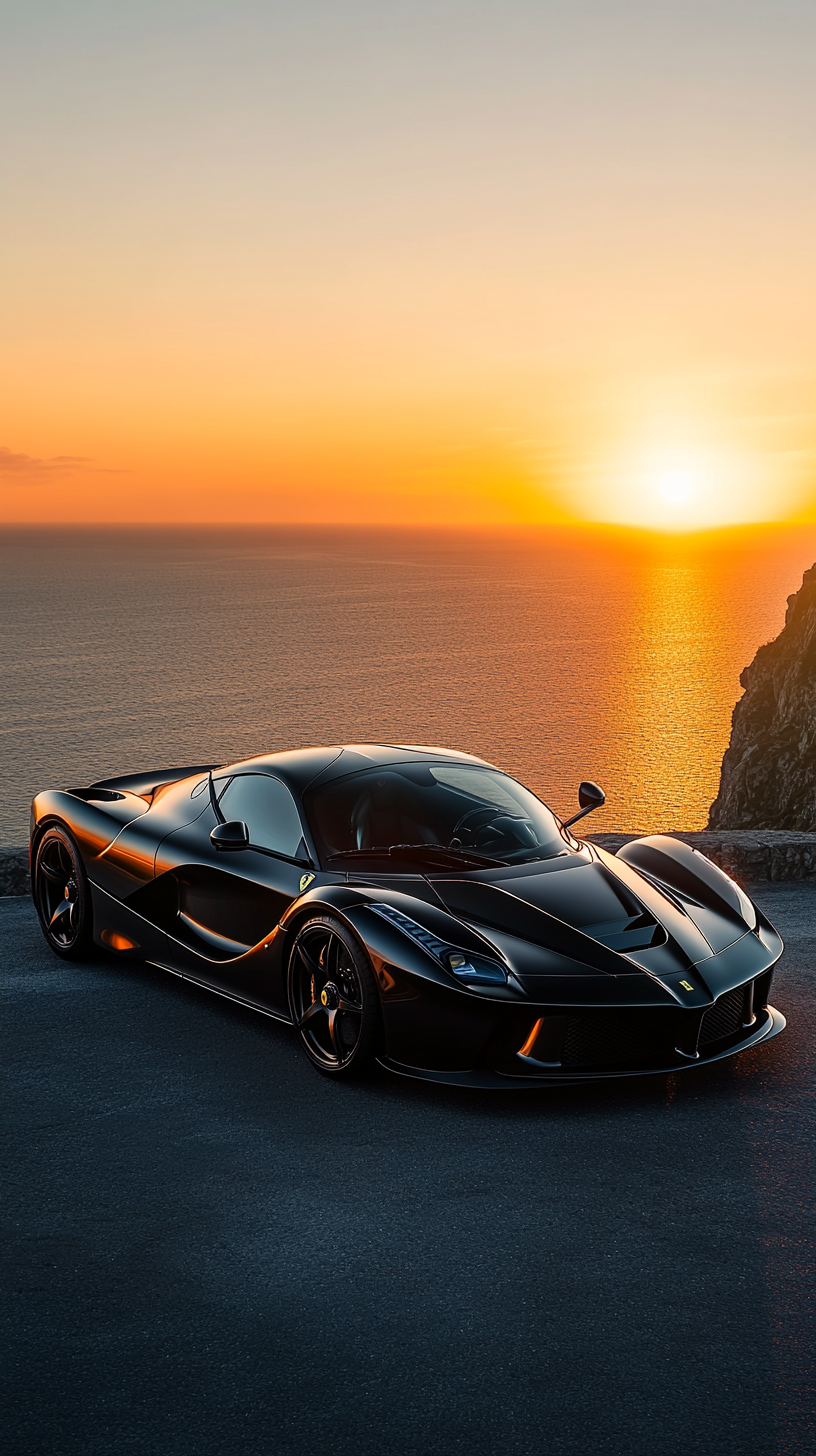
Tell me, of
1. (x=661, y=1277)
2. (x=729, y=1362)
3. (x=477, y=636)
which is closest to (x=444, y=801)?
(x=661, y=1277)

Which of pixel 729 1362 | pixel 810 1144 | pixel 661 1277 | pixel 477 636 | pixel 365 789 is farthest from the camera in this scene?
pixel 477 636

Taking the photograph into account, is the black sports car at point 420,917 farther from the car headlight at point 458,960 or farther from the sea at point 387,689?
the sea at point 387,689

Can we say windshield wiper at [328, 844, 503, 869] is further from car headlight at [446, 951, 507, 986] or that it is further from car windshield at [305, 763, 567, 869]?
car headlight at [446, 951, 507, 986]

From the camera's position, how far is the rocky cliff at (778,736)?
23703mm

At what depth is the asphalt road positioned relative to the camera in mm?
2840

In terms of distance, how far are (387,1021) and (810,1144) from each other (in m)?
1.74

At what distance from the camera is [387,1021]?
4.79m

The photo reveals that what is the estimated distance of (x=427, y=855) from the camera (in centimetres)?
554

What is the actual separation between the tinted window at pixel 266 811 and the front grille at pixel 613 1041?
1.71m

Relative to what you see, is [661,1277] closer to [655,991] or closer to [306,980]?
[655,991]

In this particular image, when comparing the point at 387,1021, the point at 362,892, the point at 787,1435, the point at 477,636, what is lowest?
the point at 787,1435

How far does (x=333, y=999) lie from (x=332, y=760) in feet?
4.97

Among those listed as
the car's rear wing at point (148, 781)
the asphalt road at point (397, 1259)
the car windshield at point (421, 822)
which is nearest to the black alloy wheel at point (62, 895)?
the car's rear wing at point (148, 781)

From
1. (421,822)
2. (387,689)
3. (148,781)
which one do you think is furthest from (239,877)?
(387,689)
